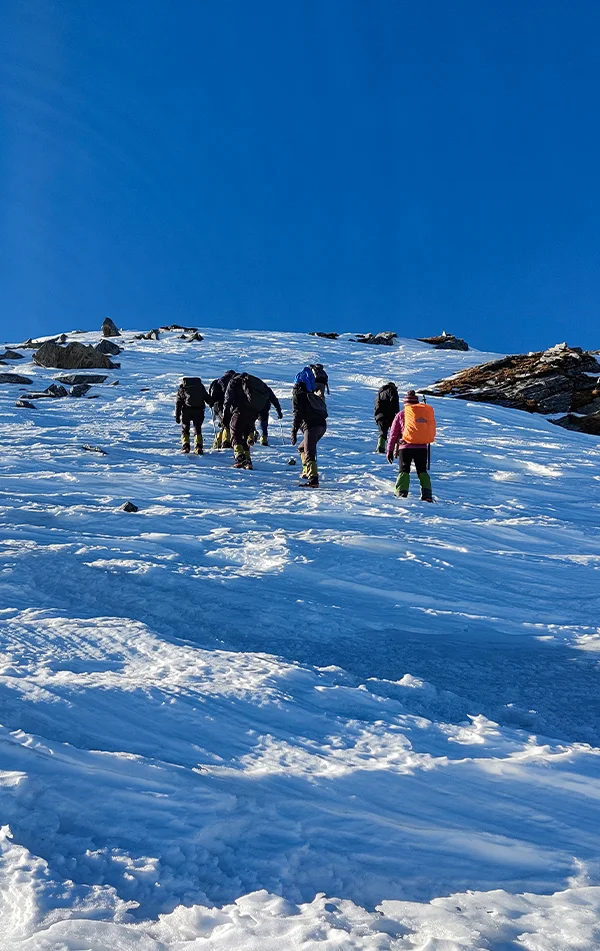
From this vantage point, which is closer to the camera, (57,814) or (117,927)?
(117,927)

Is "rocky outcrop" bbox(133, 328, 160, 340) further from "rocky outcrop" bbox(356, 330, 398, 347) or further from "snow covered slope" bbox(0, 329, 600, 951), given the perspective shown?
"snow covered slope" bbox(0, 329, 600, 951)

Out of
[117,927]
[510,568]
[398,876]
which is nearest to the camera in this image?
[117,927]

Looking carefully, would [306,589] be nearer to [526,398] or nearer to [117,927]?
[117,927]

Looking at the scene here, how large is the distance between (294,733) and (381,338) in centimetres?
4371

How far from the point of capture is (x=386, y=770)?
9.32 feet

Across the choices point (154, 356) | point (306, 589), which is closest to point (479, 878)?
point (306, 589)

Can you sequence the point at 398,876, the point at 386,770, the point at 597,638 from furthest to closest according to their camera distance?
the point at 597,638
the point at 386,770
the point at 398,876

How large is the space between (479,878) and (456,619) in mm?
2987

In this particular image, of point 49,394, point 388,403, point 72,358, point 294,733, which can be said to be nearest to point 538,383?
point 388,403

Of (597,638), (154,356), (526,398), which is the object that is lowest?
(597,638)

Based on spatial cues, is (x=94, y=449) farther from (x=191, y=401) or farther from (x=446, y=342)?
(x=446, y=342)

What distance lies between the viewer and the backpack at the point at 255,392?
12.2m

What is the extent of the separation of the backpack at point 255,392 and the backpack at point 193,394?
1907mm

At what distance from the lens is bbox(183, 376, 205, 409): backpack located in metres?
13.8
